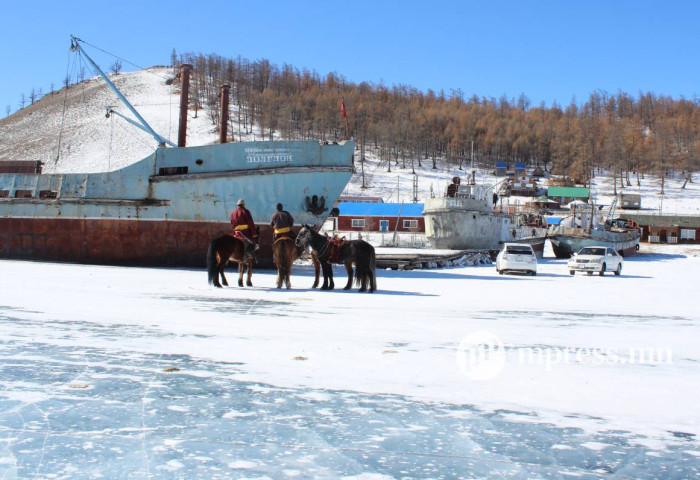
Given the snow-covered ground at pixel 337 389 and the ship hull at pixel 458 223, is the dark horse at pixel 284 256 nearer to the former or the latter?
the snow-covered ground at pixel 337 389

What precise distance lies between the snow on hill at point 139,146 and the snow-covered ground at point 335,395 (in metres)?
72.9

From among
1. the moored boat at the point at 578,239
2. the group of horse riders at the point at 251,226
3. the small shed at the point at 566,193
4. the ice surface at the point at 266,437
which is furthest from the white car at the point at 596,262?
the small shed at the point at 566,193

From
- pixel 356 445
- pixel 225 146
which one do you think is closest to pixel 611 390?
pixel 356 445

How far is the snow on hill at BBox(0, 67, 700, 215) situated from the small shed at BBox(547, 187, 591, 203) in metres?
2.73

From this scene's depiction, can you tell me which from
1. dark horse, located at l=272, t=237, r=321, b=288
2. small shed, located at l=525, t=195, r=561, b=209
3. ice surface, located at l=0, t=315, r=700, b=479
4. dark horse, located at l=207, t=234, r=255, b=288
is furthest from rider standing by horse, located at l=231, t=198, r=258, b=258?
small shed, located at l=525, t=195, r=561, b=209

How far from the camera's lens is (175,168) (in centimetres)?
2131

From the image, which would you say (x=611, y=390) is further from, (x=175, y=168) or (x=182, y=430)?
(x=175, y=168)

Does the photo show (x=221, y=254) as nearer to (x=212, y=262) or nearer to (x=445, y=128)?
(x=212, y=262)

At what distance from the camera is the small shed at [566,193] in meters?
99.9

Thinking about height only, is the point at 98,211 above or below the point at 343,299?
above

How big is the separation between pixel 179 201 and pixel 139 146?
9266cm

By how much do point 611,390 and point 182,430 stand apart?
10.7 feet

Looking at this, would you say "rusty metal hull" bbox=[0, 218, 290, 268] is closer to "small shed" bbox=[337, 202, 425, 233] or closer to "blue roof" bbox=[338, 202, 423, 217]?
"small shed" bbox=[337, 202, 425, 233]

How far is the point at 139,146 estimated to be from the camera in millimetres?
107312
